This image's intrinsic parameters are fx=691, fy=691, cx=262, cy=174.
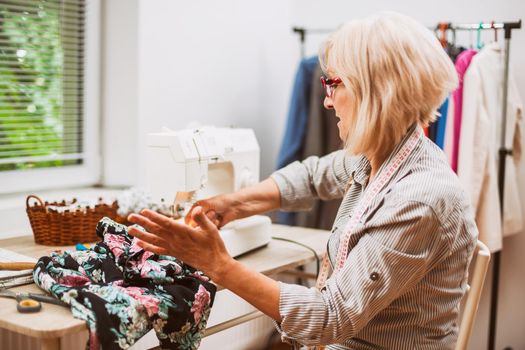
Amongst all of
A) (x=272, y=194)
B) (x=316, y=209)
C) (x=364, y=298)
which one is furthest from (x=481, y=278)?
(x=316, y=209)

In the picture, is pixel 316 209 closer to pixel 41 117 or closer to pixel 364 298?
pixel 41 117

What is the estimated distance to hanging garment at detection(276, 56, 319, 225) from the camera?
3051 millimetres

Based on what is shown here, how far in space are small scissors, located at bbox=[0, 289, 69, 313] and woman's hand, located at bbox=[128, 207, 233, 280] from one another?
0.25 metres

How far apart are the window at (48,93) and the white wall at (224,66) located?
75mm

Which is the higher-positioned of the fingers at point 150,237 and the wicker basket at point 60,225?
the fingers at point 150,237

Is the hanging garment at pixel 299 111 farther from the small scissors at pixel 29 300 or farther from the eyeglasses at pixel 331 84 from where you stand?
the small scissors at pixel 29 300

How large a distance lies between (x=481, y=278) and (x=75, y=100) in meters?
1.79

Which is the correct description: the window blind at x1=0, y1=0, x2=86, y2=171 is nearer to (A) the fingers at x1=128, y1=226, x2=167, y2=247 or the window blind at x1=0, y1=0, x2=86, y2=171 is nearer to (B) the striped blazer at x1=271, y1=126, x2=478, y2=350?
(A) the fingers at x1=128, y1=226, x2=167, y2=247

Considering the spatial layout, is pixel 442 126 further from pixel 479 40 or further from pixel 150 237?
pixel 150 237

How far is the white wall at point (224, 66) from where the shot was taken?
2682mm

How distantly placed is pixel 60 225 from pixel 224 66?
1303 mm

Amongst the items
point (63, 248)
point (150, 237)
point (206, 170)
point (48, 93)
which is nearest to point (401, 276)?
point (150, 237)

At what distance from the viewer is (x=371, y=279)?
1.36m

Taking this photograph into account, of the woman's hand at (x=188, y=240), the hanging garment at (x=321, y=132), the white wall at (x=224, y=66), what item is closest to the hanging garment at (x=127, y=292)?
the woman's hand at (x=188, y=240)
